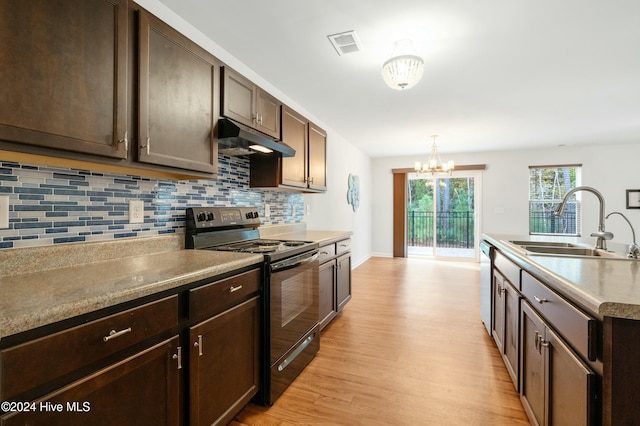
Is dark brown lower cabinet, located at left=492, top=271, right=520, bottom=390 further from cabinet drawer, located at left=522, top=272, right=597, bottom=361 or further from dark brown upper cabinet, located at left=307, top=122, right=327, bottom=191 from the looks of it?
dark brown upper cabinet, located at left=307, top=122, right=327, bottom=191

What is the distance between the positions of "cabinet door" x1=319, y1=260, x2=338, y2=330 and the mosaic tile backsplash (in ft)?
3.66

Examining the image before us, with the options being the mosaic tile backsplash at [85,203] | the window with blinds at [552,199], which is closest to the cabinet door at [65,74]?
the mosaic tile backsplash at [85,203]

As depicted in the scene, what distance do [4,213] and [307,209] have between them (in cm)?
287

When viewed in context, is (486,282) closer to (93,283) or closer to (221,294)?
(221,294)

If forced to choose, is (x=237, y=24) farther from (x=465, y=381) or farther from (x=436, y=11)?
(x=465, y=381)

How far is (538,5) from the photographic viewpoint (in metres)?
1.83

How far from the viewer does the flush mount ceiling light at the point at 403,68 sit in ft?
6.84

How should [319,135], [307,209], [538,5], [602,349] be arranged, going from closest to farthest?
[602,349], [538,5], [319,135], [307,209]

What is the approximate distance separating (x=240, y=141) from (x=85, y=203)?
931 millimetres

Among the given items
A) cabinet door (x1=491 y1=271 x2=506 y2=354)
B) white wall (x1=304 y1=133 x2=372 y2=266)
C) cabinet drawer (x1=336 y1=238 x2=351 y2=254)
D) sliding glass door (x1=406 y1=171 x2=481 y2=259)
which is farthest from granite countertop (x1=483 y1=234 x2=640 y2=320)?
sliding glass door (x1=406 y1=171 x2=481 y2=259)

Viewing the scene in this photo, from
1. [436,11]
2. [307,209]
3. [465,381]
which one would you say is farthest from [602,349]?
[307,209]

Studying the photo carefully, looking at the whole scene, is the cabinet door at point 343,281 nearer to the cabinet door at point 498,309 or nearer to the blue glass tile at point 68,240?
the cabinet door at point 498,309

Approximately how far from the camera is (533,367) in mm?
1496

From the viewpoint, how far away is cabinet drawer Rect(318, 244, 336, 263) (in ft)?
8.55
